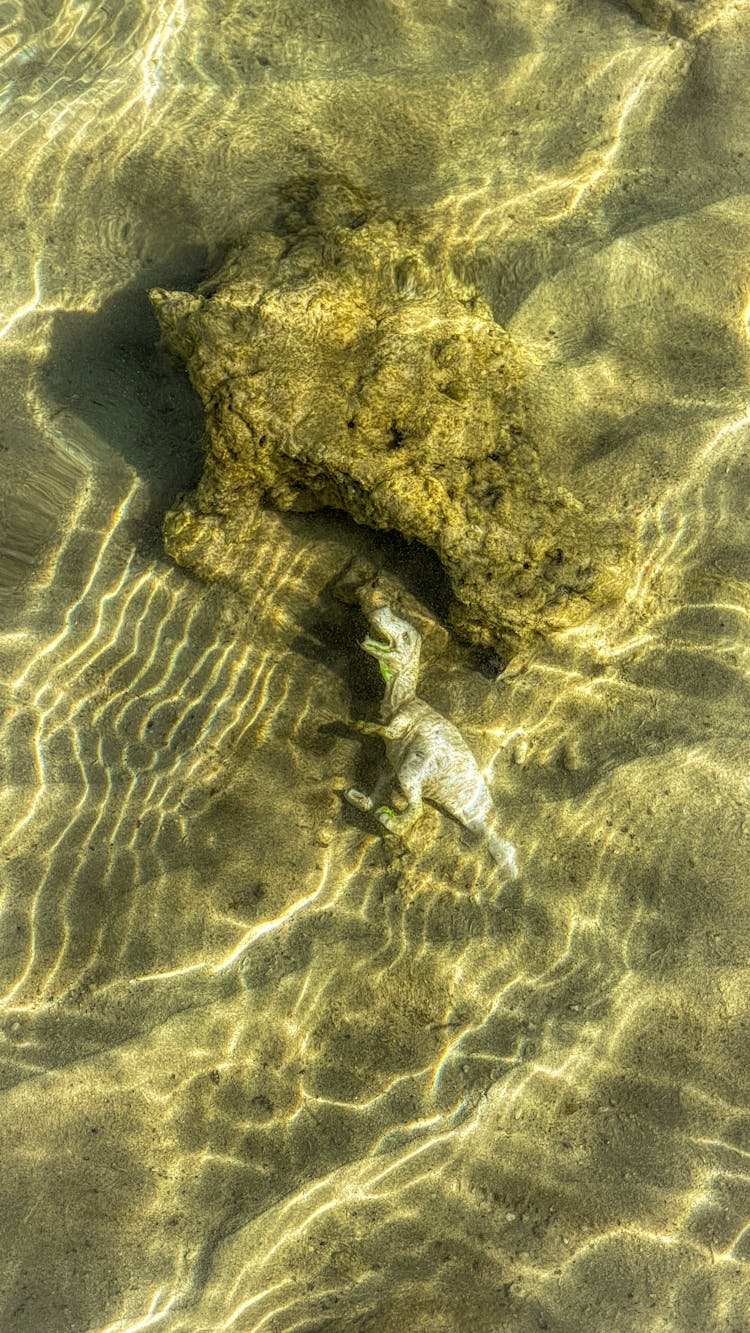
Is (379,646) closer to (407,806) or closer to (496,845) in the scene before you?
(407,806)

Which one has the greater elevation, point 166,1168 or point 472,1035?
point 166,1168

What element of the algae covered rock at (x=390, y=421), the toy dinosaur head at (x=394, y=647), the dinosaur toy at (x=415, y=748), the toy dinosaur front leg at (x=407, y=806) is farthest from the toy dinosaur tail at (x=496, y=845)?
the algae covered rock at (x=390, y=421)

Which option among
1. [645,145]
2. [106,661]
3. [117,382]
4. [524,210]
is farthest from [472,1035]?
[645,145]

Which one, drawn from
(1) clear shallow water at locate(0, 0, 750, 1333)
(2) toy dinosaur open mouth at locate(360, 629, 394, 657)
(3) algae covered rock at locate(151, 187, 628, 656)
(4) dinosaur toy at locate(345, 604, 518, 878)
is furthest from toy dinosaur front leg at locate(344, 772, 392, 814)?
(3) algae covered rock at locate(151, 187, 628, 656)

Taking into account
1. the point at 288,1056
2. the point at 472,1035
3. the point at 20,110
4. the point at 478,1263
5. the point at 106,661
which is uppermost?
the point at 20,110

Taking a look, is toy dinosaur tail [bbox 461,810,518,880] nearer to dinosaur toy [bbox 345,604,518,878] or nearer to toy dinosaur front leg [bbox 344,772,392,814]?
dinosaur toy [bbox 345,604,518,878]

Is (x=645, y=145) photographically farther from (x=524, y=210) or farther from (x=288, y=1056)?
(x=288, y=1056)
